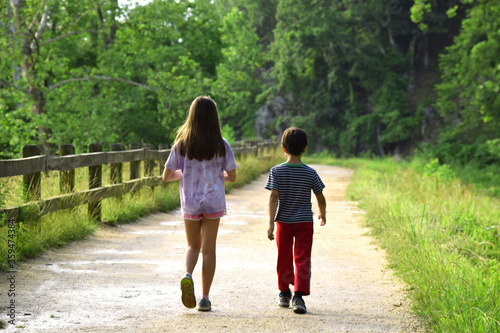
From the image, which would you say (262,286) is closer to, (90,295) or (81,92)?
(90,295)

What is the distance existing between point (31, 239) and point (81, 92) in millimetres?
17034

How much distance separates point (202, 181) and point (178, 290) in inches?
51.0

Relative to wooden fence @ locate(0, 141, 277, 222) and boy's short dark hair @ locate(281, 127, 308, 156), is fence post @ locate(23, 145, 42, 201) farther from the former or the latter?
boy's short dark hair @ locate(281, 127, 308, 156)

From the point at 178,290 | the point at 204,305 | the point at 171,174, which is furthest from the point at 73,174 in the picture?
the point at 204,305

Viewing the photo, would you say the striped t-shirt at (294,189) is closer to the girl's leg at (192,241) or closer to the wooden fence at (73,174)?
the girl's leg at (192,241)

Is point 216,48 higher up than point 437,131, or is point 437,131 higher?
point 216,48

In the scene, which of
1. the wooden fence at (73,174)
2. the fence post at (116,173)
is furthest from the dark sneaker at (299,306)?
the fence post at (116,173)

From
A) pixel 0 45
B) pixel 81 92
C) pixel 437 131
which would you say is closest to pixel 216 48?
pixel 81 92

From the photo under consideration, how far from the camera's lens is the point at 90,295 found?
571 centimetres

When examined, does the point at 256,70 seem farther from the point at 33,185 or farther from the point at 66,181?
the point at 33,185

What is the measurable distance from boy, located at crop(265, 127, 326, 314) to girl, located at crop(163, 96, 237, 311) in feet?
1.43

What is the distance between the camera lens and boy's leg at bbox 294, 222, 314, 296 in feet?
17.7

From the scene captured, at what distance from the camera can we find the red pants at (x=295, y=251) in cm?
545

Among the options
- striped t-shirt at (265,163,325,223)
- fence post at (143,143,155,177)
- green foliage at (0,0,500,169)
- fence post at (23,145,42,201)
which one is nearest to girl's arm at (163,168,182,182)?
striped t-shirt at (265,163,325,223)
